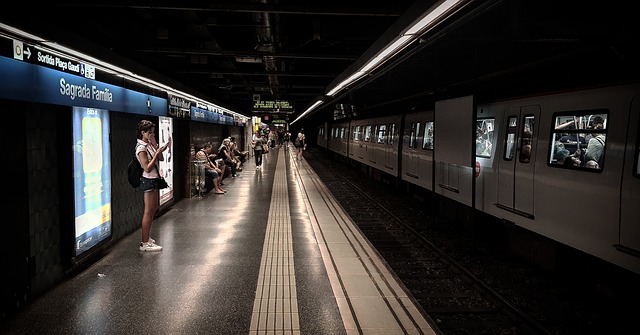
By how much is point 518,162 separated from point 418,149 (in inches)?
207

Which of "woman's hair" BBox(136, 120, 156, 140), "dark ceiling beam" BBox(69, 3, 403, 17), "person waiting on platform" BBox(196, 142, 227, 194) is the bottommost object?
"person waiting on platform" BBox(196, 142, 227, 194)

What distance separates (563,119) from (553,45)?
3.98 meters

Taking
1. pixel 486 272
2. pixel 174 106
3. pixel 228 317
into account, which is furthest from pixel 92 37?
pixel 486 272

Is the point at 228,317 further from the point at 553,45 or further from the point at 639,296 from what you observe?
the point at 553,45

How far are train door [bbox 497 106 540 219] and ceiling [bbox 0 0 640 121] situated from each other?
37 centimetres

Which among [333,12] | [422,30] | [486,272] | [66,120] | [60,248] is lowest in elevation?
[486,272]

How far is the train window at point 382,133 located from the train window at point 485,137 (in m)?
7.74

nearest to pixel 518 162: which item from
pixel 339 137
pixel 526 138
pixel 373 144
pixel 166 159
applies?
pixel 526 138

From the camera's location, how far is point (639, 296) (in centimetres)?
478

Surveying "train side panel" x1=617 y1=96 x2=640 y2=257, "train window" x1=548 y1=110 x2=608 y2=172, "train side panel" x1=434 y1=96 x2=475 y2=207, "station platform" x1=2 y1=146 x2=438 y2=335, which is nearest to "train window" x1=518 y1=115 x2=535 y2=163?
"train window" x1=548 y1=110 x2=608 y2=172

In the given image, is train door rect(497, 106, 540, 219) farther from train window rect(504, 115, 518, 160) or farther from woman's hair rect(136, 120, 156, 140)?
woman's hair rect(136, 120, 156, 140)

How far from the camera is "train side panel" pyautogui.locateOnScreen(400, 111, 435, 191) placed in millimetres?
11062

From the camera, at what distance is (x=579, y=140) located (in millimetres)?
5375

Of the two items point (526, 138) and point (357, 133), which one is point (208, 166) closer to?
point (526, 138)
